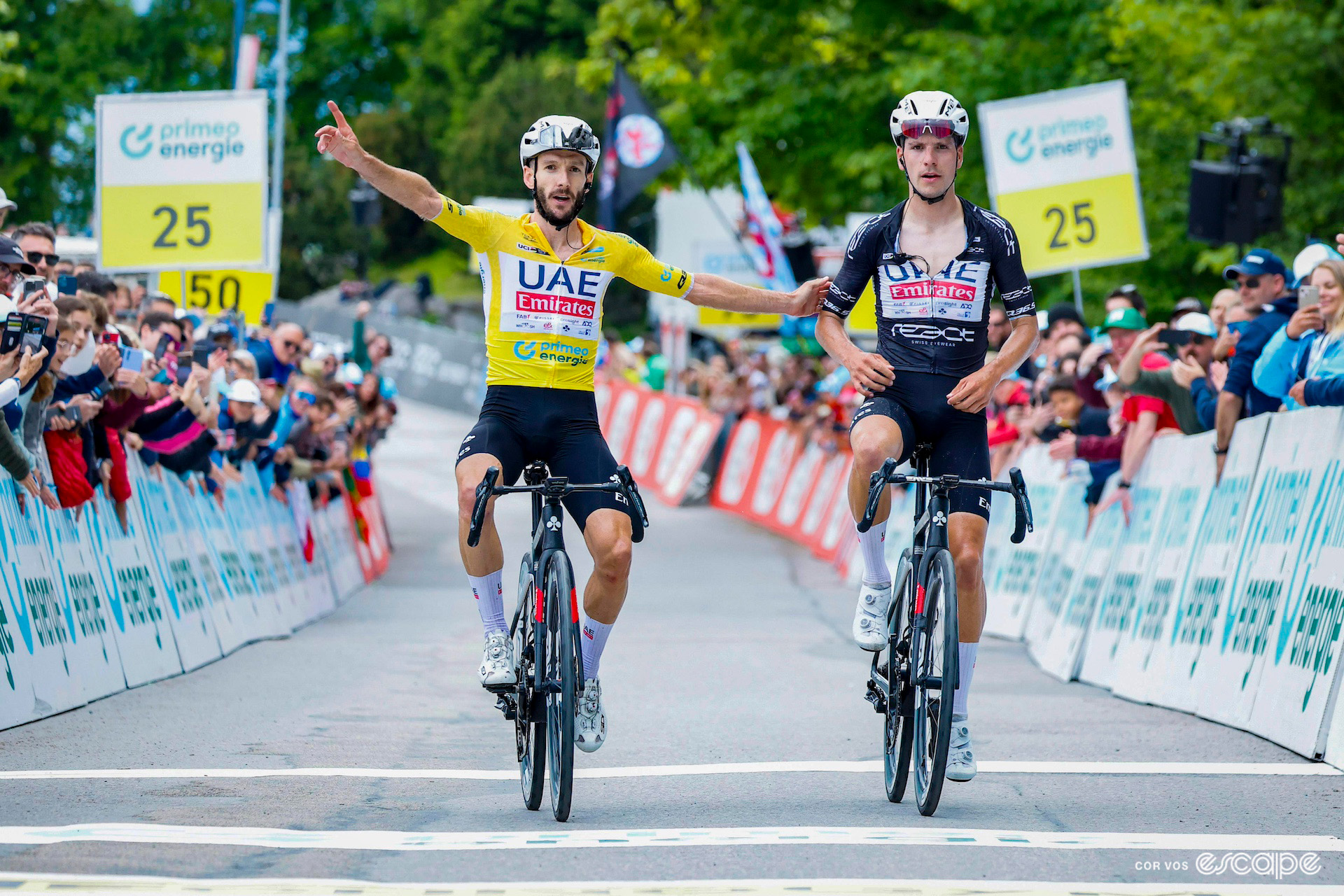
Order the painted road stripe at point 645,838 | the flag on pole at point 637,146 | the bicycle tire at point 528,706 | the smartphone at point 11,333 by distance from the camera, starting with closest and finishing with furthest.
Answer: the painted road stripe at point 645,838 → the bicycle tire at point 528,706 → the smartphone at point 11,333 → the flag on pole at point 637,146

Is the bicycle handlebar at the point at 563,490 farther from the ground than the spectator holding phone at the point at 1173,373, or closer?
closer

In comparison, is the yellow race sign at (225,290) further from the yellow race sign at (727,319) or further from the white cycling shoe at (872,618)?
the yellow race sign at (727,319)

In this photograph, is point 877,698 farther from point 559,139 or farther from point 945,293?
point 559,139

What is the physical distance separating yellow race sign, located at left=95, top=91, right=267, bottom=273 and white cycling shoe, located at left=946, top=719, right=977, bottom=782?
35.6 ft

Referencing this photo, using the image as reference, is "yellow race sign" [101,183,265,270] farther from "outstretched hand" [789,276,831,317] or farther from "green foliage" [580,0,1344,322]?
"green foliage" [580,0,1344,322]

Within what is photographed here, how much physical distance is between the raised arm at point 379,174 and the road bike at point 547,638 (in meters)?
1.07

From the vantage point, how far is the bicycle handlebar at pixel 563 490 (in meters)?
7.23

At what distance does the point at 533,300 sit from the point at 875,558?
167cm

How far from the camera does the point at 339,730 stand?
957 centimetres

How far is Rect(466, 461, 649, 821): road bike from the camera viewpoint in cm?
698

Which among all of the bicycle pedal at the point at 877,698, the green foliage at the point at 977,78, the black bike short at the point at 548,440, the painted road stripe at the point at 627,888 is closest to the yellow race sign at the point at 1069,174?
the green foliage at the point at 977,78

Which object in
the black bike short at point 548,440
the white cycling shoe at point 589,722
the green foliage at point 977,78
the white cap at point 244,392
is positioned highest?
the green foliage at point 977,78

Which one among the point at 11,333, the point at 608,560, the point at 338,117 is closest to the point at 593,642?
the point at 608,560

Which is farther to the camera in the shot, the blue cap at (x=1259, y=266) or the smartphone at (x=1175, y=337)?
the smartphone at (x=1175, y=337)
